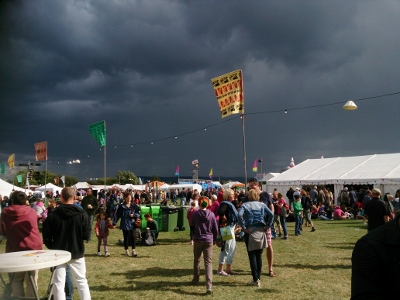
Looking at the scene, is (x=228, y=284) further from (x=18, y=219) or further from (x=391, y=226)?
(x=391, y=226)

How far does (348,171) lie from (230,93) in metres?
15.2

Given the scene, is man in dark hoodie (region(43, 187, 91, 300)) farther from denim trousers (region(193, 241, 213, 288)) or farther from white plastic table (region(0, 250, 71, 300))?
denim trousers (region(193, 241, 213, 288))

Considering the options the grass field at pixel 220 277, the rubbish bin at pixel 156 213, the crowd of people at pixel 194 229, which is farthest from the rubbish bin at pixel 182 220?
the crowd of people at pixel 194 229

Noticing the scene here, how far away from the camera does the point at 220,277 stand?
24.5 feet

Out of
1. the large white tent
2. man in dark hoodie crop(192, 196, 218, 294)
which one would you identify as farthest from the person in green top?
the large white tent

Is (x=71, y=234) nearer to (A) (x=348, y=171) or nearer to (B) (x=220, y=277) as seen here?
(B) (x=220, y=277)

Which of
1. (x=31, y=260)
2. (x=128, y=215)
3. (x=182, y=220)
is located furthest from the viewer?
(x=182, y=220)

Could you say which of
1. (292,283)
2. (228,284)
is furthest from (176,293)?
(292,283)

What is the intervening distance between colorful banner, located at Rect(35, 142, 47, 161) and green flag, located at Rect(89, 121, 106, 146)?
6202 mm

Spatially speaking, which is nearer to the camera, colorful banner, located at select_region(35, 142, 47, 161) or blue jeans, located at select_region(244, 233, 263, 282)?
blue jeans, located at select_region(244, 233, 263, 282)

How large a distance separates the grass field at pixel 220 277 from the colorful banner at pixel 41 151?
620 inches

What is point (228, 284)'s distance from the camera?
6922mm

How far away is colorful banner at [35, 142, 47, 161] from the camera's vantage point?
83.7ft

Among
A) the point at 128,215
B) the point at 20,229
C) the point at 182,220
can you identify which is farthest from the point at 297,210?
the point at 20,229
